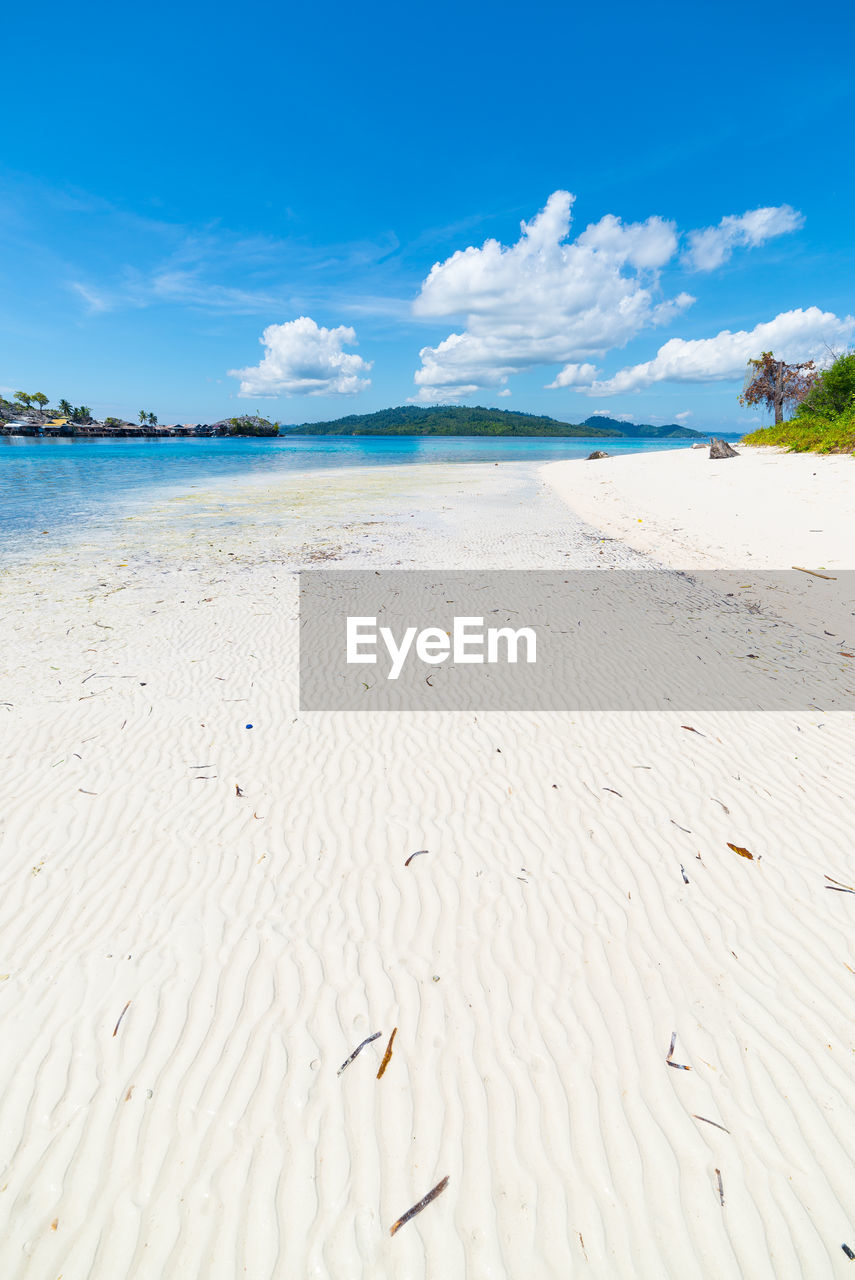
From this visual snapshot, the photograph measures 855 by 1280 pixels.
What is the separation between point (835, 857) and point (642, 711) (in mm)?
2552

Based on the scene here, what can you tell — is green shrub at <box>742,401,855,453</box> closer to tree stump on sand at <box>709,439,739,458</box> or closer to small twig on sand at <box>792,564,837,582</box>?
tree stump on sand at <box>709,439,739,458</box>

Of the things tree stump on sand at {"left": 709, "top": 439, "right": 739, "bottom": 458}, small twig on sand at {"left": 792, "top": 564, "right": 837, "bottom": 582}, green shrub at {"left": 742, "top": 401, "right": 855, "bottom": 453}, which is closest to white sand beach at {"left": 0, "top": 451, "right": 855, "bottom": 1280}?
small twig on sand at {"left": 792, "top": 564, "right": 837, "bottom": 582}

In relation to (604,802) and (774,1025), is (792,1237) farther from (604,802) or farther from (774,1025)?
(604,802)

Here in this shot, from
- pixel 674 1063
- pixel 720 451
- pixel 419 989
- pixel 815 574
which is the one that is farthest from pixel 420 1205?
pixel 720 451

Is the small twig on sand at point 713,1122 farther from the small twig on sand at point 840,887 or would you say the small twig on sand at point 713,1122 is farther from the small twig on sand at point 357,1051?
the small twig on sand at point 840,887

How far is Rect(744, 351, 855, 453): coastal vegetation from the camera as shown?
27.2 m

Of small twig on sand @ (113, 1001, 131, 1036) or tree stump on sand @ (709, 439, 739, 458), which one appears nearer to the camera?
small twig on sand @ (113, 1001, 131, 1036)

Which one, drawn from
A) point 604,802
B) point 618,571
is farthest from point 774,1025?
point 618,571

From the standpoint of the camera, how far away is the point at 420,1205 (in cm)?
246

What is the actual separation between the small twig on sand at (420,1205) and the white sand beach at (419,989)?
0.08ft

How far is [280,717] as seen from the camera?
662 centimetres

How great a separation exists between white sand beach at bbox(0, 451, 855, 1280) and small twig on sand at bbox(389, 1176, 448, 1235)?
2 centimetres

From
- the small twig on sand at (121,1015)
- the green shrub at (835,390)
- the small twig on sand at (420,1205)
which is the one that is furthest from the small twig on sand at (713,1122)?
the green shrub at (835,390)

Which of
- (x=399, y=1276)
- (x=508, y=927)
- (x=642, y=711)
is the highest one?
(x=642, y=711)
